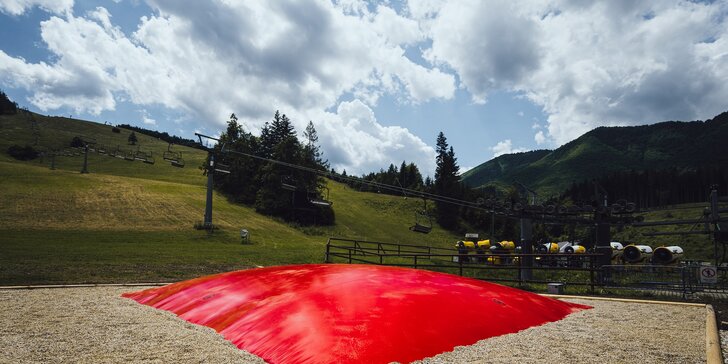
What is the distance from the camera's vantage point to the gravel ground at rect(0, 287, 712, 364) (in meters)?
5.87

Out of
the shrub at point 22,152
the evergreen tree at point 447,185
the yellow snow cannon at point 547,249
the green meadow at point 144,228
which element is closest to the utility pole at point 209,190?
the green meadow at point 144,228

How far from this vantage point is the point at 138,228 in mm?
36781

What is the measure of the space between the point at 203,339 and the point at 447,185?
7671cm

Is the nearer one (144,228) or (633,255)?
(633,255)

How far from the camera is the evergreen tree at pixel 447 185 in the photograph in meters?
73.8

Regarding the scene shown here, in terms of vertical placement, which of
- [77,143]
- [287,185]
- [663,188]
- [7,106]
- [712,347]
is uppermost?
[7,106]

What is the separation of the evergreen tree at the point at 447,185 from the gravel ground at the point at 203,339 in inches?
2521

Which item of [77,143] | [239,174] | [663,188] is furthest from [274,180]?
[663,188]

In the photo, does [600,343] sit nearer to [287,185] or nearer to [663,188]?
[287,185]

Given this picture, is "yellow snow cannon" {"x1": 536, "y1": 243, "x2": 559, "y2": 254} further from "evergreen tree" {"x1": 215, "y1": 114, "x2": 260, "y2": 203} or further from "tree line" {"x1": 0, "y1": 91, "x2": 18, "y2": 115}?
"tree line" {"x1": 0, "y1": 91, "x2": 18, "y2": 115}

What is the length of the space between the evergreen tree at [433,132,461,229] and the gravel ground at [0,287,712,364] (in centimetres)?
6404

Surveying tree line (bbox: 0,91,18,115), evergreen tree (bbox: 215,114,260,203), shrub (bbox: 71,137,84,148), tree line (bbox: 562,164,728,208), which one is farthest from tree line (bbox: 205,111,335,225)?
tree line (bbox: 0,91,18,115)

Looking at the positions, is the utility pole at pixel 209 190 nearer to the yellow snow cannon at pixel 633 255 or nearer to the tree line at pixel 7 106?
the yellow snow cannon at pixel 633 255

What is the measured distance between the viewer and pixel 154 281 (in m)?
15.3
